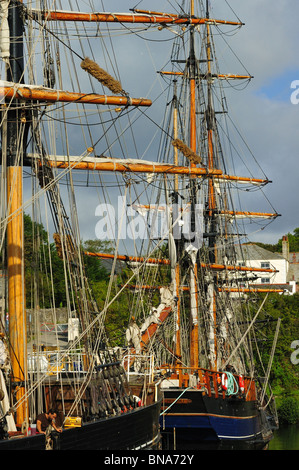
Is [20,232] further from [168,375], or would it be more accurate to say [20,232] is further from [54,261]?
[54,261]

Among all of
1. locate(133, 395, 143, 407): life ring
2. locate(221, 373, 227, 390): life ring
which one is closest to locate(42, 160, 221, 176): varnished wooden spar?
locate(133, 395, 143, 407): life ring

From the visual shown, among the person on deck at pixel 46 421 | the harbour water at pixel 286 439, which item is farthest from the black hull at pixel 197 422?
the person on deck at pixel 46 421

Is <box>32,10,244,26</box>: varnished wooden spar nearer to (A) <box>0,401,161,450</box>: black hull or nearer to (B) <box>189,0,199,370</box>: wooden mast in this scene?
(B) <box>189,0,199,370</box>: wooden mast

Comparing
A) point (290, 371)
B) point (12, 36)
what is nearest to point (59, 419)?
point (12, 36)

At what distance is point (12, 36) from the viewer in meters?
23.1

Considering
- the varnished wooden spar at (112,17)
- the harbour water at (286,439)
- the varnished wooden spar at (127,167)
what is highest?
the varnished wooden spar at (112,17)

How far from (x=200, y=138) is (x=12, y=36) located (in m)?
30.0

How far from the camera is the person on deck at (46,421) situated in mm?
18234

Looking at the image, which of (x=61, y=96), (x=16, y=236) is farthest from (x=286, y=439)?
Answer: (x=16, y=236)

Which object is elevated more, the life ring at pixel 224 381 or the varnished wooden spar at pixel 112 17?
the varnished wooden spar at pixel 112 17

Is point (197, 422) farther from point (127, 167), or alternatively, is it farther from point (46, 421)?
point (46, 421)

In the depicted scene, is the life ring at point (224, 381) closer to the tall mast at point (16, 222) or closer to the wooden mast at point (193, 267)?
the wooden mast at point (193, 267)

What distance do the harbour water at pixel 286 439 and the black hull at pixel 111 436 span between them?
18.2m
